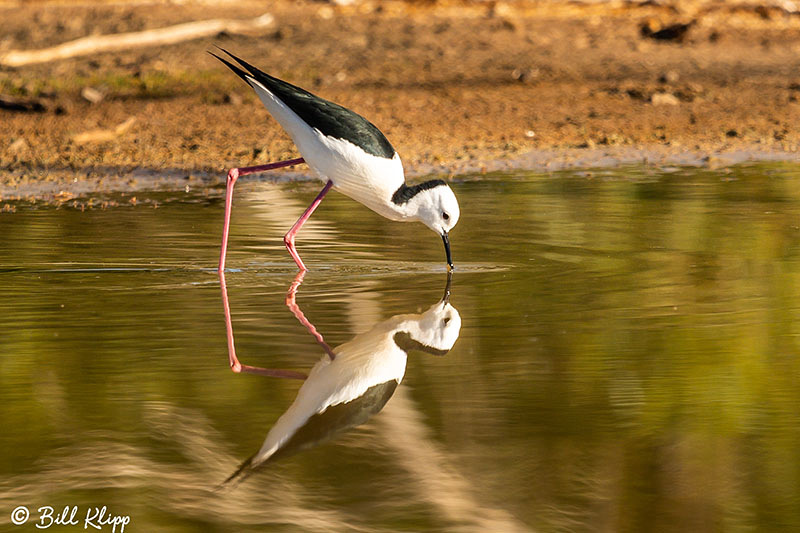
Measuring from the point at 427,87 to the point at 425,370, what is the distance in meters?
8.82

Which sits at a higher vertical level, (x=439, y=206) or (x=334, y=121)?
(x=334, y=121)

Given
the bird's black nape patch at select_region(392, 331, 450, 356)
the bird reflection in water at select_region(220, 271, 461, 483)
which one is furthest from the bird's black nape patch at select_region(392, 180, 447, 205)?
the bird's black nape patch at select_region(392, 331, 450, 356)

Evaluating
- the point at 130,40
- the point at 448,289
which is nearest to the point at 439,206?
the point at 448,289

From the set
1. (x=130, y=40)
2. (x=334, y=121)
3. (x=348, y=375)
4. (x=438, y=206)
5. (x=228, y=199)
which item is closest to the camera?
(x=348, y=375)

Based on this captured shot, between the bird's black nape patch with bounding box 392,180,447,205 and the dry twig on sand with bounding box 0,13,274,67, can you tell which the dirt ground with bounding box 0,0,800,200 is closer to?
the dry twig on sand with bounding box 0,13,274,67

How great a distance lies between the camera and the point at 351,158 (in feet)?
21.7

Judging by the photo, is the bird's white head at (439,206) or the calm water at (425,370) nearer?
the calm water at (425,370)

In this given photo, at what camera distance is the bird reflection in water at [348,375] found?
13.0 feet

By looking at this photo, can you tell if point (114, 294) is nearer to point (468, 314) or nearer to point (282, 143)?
point (468, 314)

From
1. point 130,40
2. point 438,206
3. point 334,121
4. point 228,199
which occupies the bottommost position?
point 130,40

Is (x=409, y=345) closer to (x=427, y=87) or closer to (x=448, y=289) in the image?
(x=448, y=289)

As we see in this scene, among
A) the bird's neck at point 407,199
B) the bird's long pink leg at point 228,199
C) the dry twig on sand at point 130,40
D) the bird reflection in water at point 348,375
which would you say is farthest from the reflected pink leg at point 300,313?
the dry twig on sand at point 130,40

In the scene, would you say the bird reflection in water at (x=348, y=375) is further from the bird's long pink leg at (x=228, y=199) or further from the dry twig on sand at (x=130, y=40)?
the dry twig on sand at (x=130, y=40)

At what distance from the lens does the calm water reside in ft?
11.5
